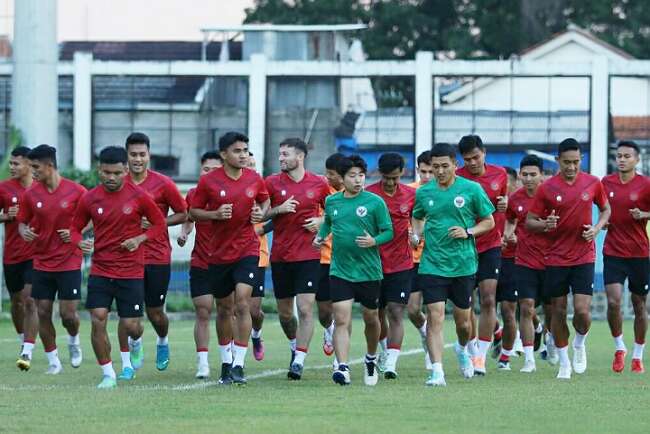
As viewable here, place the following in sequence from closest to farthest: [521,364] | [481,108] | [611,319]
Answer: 1. [611,319]
2. [521,364]
3. [481,108]

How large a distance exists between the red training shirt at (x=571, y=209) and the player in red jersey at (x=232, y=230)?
2768 mm

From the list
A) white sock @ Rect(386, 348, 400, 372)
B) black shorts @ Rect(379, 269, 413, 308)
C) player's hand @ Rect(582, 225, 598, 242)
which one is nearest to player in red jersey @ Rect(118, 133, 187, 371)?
Result: black shorts @ Rect(379, 269, 413, 308)

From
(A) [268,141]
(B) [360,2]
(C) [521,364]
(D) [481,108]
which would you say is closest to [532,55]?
(D) [481,108]

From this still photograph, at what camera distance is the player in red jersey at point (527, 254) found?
682 inches

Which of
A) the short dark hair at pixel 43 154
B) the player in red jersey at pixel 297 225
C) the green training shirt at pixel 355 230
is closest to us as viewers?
the green training shirt at pixel 355 230

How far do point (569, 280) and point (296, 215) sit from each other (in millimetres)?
2734

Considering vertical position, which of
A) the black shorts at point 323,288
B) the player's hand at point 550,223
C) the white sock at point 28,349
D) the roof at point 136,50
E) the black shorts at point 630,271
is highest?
the roof at point 136,50

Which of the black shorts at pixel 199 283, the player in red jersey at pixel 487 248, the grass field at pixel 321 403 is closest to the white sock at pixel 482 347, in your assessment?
the player in red jersey at pixel 487 248

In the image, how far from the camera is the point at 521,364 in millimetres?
18500

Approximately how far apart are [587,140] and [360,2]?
16.1 metres

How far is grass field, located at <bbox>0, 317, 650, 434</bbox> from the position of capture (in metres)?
11.4

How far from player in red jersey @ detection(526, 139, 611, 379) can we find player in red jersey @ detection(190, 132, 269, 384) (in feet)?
9.01

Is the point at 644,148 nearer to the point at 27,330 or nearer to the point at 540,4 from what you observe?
the point at 540,4

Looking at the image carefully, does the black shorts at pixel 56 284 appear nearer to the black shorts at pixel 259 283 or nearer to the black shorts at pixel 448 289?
the black shorts at pixel 259 283
